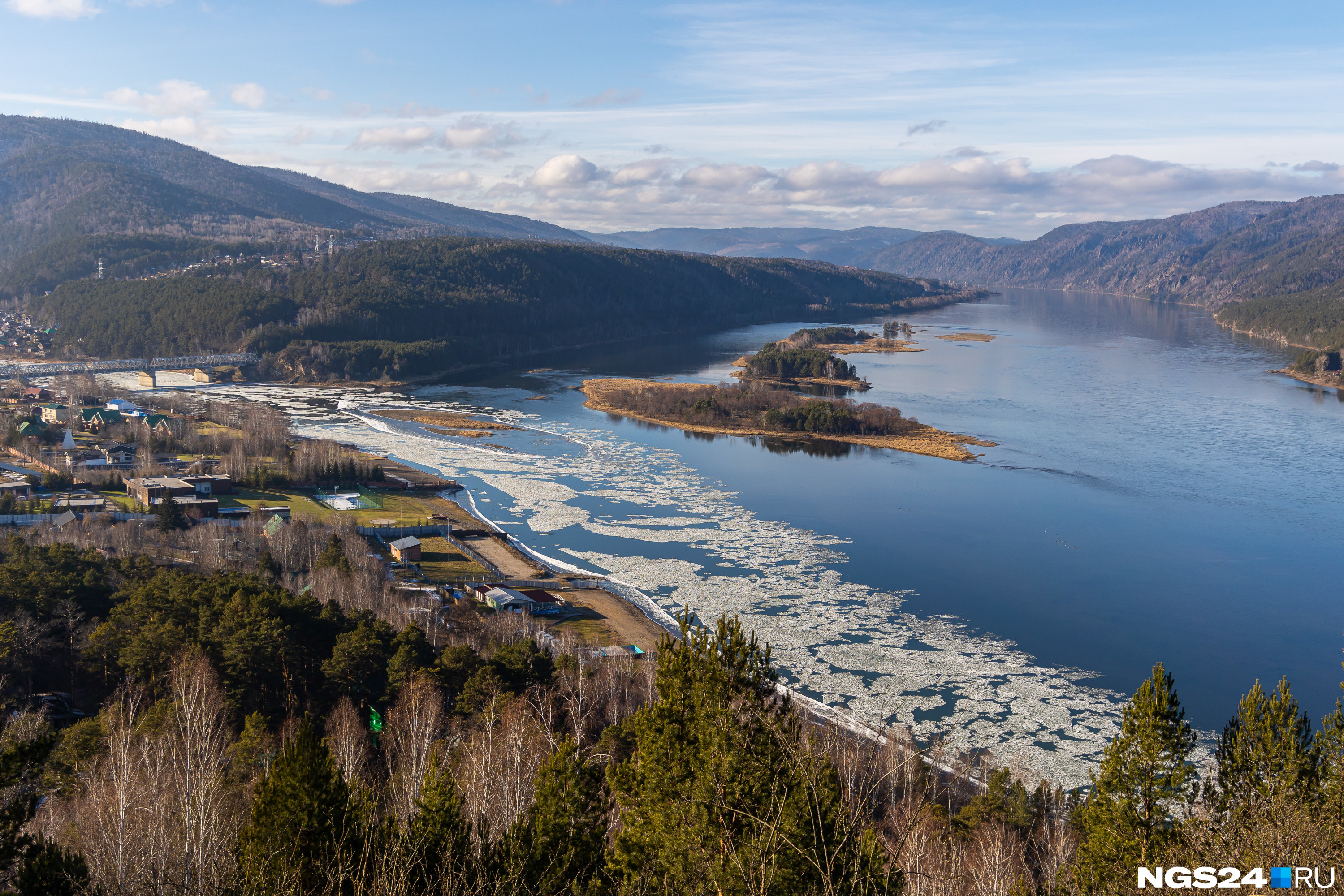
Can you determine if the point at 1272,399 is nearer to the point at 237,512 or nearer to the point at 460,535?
the point at 460,535

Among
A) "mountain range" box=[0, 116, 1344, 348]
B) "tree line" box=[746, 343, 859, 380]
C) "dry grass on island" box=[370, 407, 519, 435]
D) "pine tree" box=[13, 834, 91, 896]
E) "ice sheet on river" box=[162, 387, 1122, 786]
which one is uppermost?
"mountain range" box=[0, 116, 1344, 348]

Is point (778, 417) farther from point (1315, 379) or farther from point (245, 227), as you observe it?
point (245, 227)

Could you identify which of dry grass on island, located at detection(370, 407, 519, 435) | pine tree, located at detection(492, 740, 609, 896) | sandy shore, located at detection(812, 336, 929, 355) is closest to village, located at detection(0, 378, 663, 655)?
dry grass on island, located at detection(370, 407, 519, 435)

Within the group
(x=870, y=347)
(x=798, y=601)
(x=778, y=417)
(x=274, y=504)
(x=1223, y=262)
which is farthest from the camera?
(x=1223, y=262)

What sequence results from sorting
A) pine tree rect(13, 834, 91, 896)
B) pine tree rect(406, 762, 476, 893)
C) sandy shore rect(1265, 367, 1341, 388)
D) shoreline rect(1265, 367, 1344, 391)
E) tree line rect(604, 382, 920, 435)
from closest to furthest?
pine tree rect(13, 834, 91, 896) → pine tree rect(406, 762, 476, 893) → tree line rect(604, 382, 920, 435) → shoreline rect(1265, 367, 1344, 391) → sandy shore rect(1265, 367, 1341, 388)

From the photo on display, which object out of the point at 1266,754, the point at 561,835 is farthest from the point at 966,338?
the point at 561,835

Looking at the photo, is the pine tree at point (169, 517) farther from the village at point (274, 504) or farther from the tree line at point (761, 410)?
the tree line at point (761, 410)

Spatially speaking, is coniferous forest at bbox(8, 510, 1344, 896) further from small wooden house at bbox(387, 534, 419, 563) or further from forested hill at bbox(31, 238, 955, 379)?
forested hill at bbox(31, 238, 955, 379)
